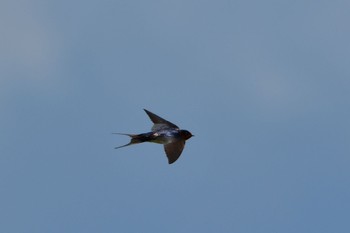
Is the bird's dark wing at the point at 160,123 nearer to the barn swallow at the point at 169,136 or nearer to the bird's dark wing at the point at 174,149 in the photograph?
the barn swallow at the point at 169,136

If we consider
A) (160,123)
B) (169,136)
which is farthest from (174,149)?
(160,123)

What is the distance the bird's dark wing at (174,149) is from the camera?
33125mm

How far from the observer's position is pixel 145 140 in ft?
106

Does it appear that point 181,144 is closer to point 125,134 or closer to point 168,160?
point 168,160

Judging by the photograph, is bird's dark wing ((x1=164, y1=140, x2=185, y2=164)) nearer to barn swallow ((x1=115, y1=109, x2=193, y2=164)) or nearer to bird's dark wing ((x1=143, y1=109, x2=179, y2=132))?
barn swallow ((x1=115, y1=109, x2=193, y2=164))

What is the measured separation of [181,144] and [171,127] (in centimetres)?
95

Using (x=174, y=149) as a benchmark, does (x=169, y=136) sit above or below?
above

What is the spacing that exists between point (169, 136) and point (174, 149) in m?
0.60

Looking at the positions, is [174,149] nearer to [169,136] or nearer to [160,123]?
[169,136]

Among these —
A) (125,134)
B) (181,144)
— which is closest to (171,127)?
(181,144)

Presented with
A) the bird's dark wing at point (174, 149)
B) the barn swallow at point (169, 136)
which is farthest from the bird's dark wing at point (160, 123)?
the bird's dark wing at point (174, 149)

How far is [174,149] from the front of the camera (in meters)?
33.5

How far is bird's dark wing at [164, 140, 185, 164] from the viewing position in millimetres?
33125

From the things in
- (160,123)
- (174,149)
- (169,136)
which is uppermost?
(160,123)
